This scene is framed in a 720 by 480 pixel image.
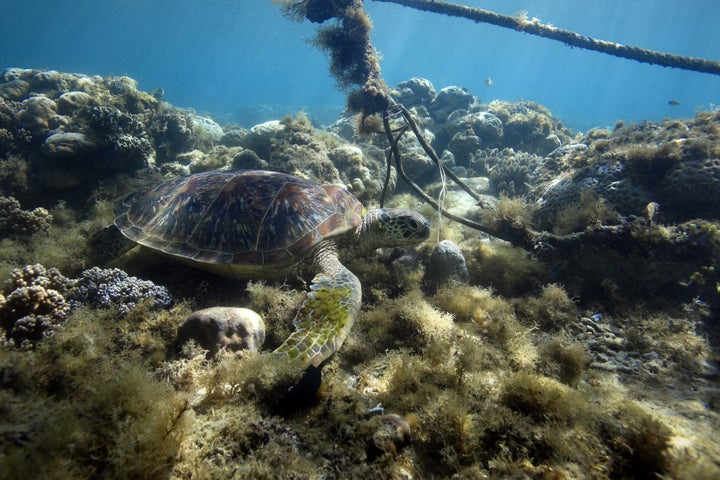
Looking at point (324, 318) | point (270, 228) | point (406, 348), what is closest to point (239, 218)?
point (270, 228)

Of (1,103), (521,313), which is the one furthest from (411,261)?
(1,103)

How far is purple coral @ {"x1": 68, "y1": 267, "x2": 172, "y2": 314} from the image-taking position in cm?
335

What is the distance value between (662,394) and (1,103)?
1419cm

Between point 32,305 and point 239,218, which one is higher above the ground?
point 239,218

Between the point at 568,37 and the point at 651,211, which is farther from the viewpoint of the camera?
the point at 568,37

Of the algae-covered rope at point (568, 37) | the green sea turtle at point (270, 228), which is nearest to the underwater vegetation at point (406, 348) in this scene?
the green sea turtle at point (270, 228)

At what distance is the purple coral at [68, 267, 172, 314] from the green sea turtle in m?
0.58

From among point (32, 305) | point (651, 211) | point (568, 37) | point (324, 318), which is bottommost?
point (32, 305)

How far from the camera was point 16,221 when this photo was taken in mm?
5094

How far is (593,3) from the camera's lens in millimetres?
54094

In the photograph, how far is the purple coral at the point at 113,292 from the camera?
11.0 feet

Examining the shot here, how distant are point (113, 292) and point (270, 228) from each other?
1.92 meters

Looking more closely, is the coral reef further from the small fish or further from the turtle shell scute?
the small fish

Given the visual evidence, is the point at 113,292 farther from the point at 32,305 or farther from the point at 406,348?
the point at 406,348
